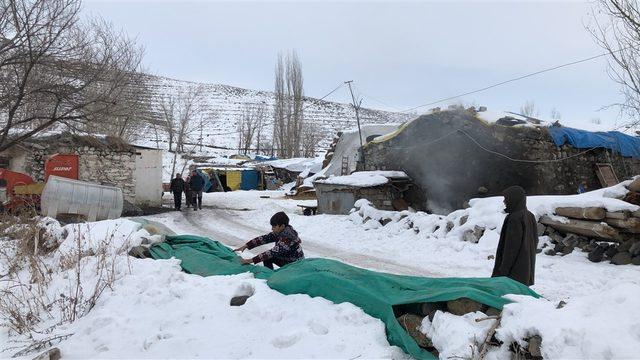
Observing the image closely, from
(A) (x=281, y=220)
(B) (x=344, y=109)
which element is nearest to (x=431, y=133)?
(A) (x=281, y=220)

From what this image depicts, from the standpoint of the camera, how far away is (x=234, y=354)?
11.8ft

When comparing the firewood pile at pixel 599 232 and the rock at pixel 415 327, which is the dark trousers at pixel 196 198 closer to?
the firewood pile at pixel 599 232

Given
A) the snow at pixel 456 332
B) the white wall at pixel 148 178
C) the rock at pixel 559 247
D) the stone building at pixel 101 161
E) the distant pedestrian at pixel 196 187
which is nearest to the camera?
the snow at pixel 456 332

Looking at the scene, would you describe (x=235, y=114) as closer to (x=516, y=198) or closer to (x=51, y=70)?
(x=51, y=70)

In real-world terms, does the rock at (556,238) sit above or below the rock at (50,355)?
above

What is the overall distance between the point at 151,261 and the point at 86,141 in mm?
15531

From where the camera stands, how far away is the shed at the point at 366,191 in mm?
15883

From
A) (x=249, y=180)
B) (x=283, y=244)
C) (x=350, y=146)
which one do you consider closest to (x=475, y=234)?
(x=283, y=244)

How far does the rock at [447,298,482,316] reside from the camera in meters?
3.47

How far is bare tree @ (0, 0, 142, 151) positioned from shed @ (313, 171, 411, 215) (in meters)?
8.05

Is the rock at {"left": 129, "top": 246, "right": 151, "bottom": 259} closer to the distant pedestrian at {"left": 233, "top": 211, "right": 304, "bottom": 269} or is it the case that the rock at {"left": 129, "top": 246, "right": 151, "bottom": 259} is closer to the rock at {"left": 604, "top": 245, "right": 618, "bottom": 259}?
the distant pedestrian at {"left": 233, "top": 211, "right": 304, "bottom": 269}

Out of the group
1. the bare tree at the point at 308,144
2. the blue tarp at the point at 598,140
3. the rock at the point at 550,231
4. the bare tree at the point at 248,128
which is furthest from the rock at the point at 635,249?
the bare tree at the point at 248,128

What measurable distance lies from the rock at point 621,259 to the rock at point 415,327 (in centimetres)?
648

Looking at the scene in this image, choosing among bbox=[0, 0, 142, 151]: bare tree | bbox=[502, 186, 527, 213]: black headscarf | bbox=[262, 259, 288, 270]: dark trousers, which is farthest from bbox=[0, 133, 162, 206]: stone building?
bbox=[502, 186, 527, 213]: black headscarf
